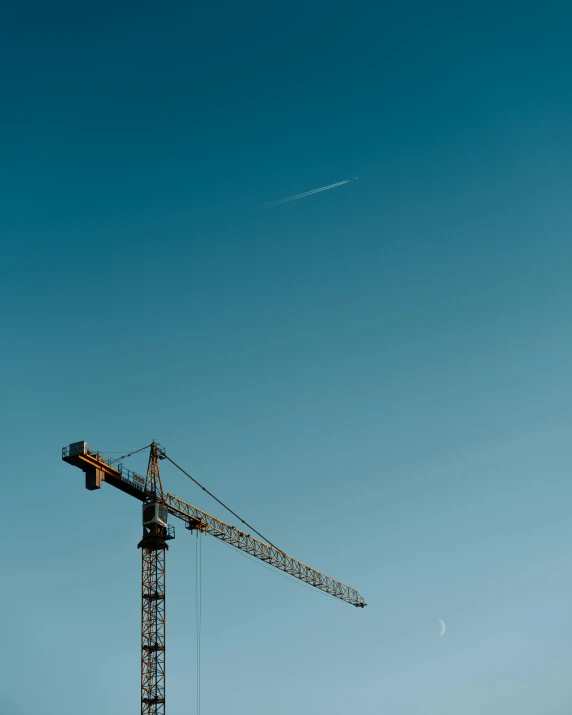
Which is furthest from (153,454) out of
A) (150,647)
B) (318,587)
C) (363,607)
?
(363,607)

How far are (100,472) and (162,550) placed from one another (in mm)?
13870

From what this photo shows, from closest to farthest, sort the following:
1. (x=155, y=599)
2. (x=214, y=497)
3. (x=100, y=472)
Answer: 1. (x=100, y=472)
2. (x=155, y=599)
3. (x=214, y=497)

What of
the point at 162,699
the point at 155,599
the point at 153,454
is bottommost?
the point at 162,699

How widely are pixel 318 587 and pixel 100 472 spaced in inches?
2012

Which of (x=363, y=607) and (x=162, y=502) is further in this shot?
(x=363, y=607)

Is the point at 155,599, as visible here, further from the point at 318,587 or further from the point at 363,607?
the point at 363,607

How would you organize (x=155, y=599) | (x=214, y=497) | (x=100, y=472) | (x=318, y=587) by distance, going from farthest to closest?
(x=318, y=587)
(x=214, y=497)
(x=155, y=599)
(x=100, y=472)

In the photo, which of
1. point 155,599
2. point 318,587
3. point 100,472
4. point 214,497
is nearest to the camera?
point 100,472

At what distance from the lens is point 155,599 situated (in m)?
102

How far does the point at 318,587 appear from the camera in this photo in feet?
438

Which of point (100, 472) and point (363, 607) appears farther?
point (363, 607)

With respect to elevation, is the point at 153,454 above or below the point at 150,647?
above

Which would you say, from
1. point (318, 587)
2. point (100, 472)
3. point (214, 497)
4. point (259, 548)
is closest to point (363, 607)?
point (318, 587)

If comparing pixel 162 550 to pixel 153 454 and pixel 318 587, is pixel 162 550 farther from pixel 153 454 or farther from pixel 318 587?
pixel 318 587
